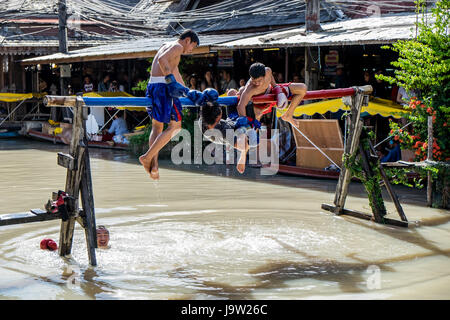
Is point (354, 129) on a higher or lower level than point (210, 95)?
lower

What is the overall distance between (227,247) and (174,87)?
2.52m

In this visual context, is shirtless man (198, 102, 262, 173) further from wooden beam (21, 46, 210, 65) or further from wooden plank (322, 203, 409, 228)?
wooden beam (21, 46, 210, 65)

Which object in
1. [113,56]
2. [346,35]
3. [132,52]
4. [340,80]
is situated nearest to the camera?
[346,35]

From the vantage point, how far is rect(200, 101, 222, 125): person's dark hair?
733 cm

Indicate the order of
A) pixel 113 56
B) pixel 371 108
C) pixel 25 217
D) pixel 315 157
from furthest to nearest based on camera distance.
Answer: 1. pixel 113 56
2. pixel 315 157
3. pixel 371 108
4. pixel 25 217

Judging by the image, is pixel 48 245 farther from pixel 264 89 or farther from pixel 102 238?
pixel 264 89

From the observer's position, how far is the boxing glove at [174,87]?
7141mm

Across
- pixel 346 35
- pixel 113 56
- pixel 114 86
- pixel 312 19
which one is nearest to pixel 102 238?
pixel 346 35

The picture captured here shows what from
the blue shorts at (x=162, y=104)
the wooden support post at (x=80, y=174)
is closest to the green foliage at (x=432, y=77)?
the blue shorts at (x=162, y=104)

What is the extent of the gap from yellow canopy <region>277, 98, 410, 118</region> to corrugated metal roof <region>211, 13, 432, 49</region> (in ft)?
4.17

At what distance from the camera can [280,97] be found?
325 inches
